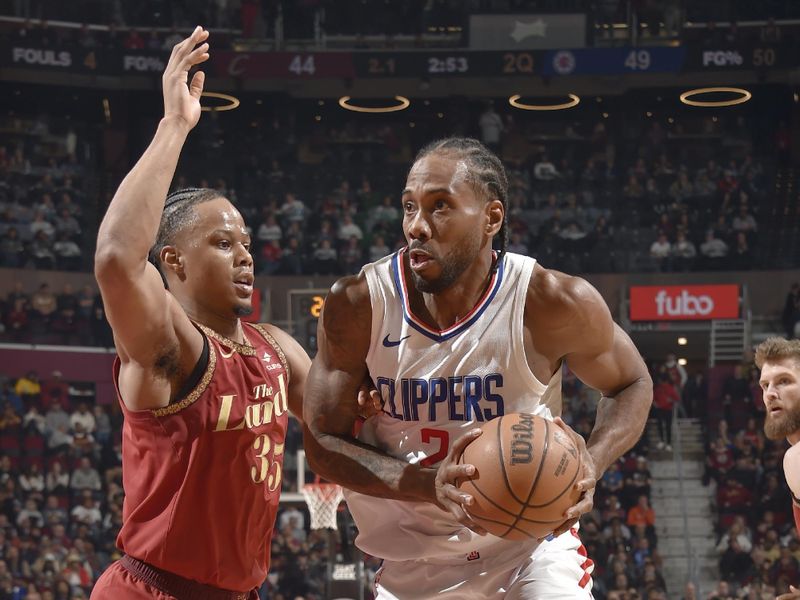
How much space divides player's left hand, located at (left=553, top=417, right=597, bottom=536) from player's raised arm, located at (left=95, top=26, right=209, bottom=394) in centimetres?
138

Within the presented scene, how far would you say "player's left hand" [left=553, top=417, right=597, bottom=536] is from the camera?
349cm

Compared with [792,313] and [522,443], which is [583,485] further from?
[792,313]

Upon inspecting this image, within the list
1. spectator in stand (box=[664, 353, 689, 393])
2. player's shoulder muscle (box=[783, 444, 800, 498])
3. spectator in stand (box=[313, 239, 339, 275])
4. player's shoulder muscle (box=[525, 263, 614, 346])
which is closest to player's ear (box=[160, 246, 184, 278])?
player's shoulder muscle (box=[525, 263, 614, 346])

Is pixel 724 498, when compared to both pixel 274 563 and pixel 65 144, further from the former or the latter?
pixel 65 144

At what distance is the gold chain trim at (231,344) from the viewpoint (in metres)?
4.45

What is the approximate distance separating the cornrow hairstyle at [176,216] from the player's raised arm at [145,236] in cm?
56

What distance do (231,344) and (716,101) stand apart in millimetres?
19999

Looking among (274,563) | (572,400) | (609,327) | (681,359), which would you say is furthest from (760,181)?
(609,327)

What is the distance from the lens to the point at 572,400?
17.7 meters

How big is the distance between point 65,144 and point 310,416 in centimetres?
1951

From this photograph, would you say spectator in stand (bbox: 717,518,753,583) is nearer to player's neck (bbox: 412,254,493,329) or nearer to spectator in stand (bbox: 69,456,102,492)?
spectator in stand (bbox: 69,456,102,492)

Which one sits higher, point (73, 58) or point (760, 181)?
point (73, 58)

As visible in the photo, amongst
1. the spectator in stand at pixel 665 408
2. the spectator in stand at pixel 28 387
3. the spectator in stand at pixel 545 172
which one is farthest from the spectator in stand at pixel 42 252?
the spectator in stand at pixel 665 408

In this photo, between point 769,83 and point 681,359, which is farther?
point 769,83
